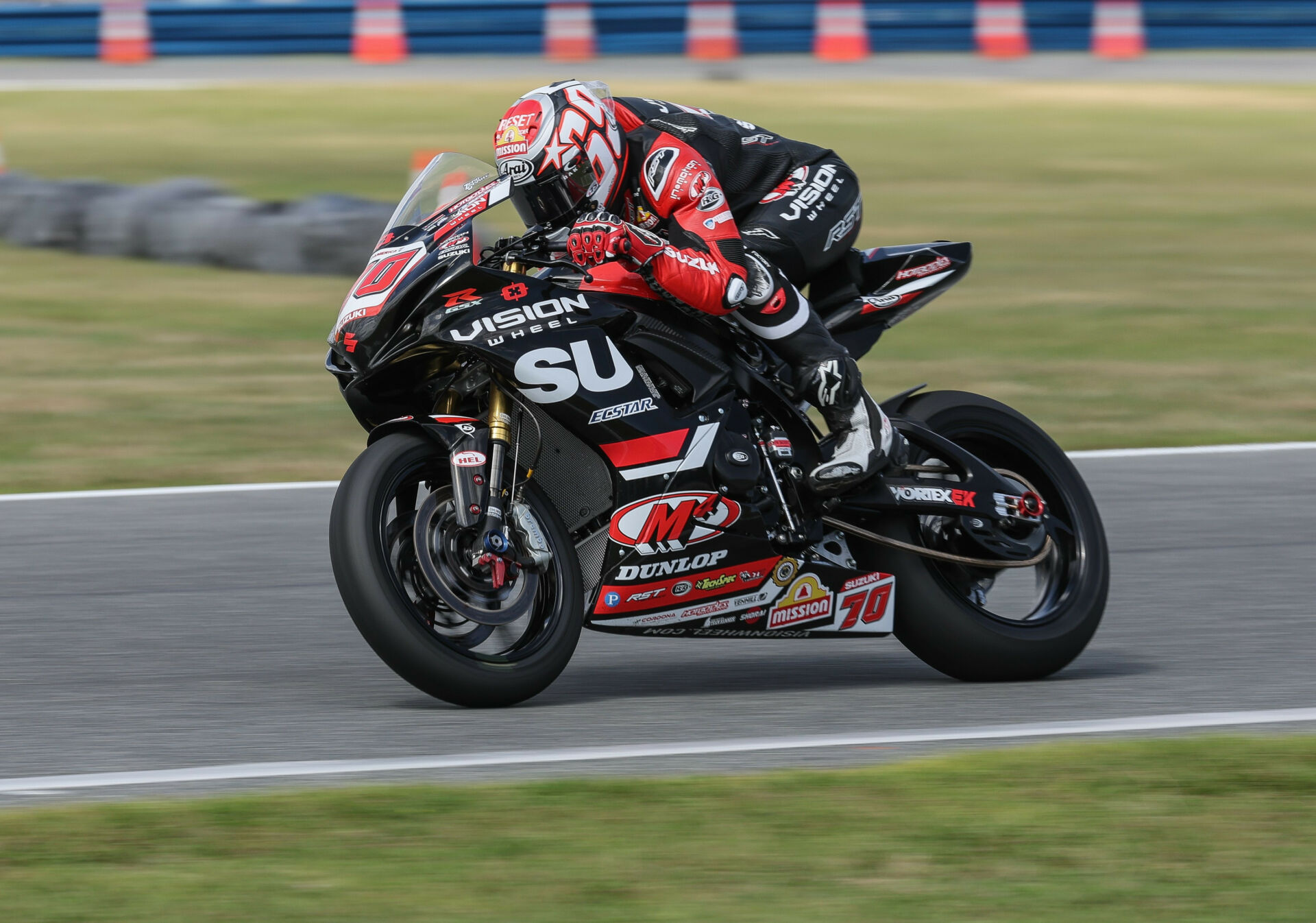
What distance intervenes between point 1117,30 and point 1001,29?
5.02 ft

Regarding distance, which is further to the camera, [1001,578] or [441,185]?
[1001,578]

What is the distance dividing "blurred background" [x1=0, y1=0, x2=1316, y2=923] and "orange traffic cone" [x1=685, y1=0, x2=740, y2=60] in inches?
108

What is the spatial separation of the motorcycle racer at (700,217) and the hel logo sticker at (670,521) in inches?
12.0

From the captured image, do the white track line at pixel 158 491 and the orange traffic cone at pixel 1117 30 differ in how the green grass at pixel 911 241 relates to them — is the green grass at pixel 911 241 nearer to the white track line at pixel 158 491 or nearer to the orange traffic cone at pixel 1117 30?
the white track line at pixel 158 491

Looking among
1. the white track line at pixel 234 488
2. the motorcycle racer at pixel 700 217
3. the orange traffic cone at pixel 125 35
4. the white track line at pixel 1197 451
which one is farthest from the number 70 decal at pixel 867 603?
the orange traffic cone at pixel 125 35

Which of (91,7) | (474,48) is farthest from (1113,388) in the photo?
(91,7)

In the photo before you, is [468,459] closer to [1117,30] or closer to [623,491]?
[623,491]

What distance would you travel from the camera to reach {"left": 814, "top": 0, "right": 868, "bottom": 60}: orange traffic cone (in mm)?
25703

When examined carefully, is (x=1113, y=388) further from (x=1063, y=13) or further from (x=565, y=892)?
(x=1063, y=13)

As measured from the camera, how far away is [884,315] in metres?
5.50

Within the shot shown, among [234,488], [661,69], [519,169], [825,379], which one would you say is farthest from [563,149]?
[661,69]

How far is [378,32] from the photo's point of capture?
25922 mm

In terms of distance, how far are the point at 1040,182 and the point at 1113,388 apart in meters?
7.38

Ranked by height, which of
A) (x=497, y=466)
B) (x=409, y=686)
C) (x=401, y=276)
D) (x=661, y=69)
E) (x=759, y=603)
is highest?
(x=401, y=276)
